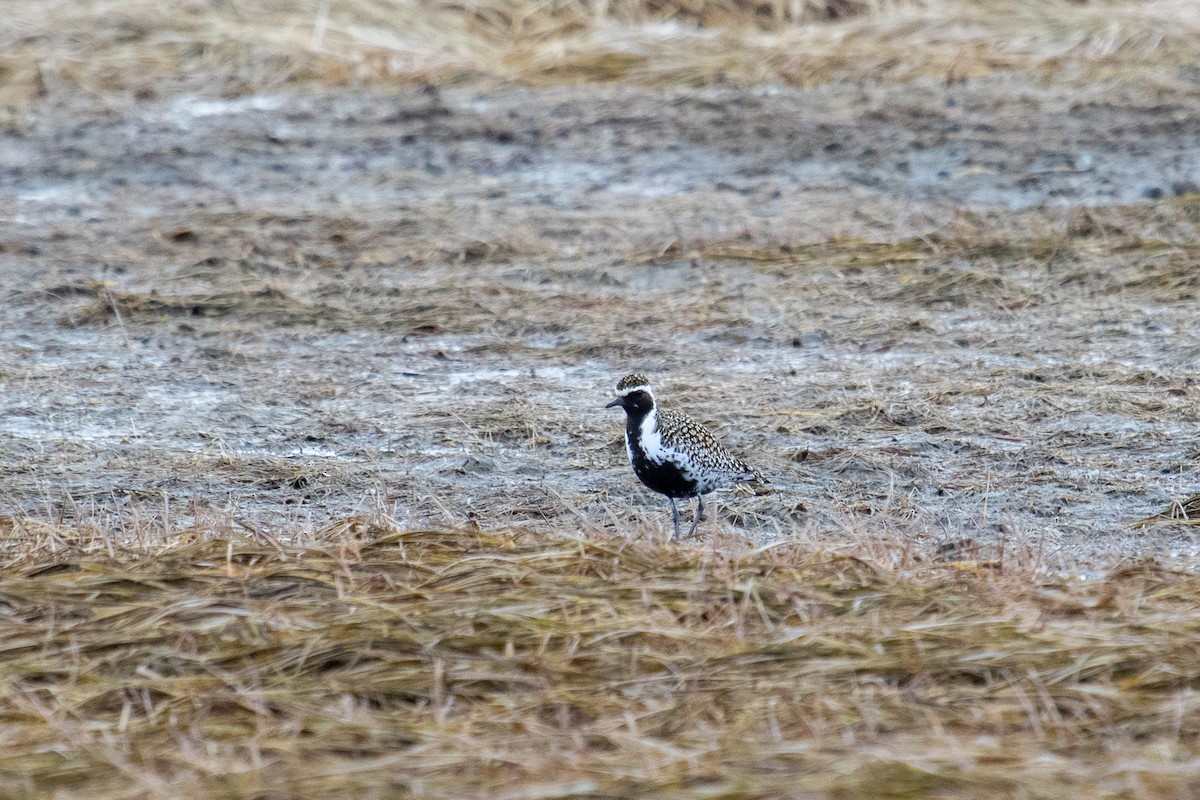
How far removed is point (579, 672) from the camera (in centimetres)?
439

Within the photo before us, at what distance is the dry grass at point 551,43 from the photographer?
1538 centimetres

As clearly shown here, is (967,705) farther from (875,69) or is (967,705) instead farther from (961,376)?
(875,69)

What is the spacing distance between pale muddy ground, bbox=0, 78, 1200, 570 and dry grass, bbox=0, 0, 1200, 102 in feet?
1.96

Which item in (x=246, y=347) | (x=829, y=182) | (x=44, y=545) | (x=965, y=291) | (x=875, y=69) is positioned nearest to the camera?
Result: (x=44, y=545)

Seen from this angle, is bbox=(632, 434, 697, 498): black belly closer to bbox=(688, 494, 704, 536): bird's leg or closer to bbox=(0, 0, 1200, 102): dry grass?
bbox=(688, 494, 704, 536): bird's leg

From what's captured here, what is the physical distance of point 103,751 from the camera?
395cm

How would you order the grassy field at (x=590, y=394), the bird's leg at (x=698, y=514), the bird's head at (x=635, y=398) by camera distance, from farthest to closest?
1. the bird's leg at (x=698, y=514)
2. the bird's head at (x=635, y=398)
3. the grassy field at (x=590, y=394)

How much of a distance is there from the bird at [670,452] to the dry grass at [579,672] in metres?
1.33

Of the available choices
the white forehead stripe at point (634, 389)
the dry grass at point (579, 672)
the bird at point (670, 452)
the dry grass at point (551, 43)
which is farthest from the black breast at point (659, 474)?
the dry grass at point (551, 43)

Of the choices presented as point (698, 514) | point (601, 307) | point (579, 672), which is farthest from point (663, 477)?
point (601, 307)

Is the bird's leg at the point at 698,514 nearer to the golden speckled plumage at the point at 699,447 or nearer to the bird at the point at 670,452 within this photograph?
the bird at the point at 670,452

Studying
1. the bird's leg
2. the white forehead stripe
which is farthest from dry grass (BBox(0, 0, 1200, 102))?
the white forehead stripe

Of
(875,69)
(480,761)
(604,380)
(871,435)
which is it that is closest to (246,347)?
(604,380)

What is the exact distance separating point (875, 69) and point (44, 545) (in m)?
11.2
